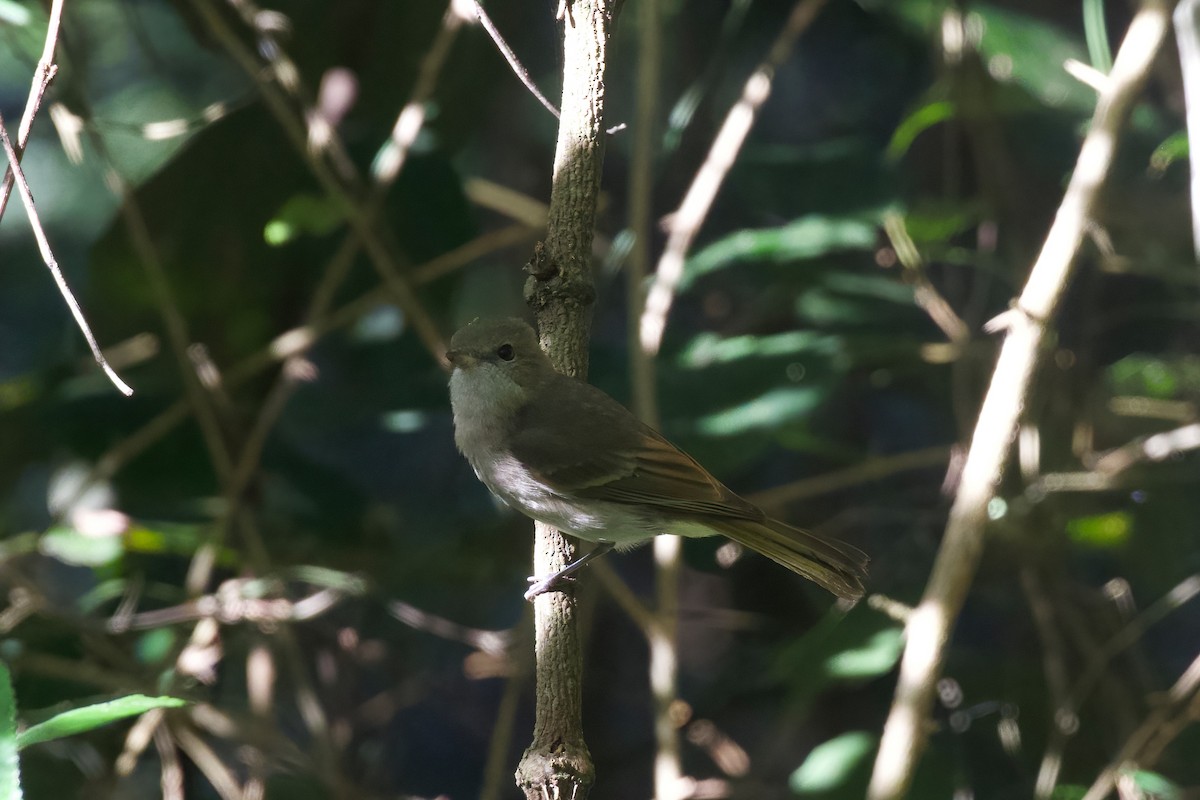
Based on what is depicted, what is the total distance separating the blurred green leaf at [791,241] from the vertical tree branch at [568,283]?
1.07m

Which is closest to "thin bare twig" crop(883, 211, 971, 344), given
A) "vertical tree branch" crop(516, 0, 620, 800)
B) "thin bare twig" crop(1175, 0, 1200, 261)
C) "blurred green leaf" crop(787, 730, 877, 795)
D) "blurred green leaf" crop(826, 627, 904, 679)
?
"blurred green leaf" crop(826, 627, 904, 679)

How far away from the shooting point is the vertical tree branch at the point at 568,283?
1817mm

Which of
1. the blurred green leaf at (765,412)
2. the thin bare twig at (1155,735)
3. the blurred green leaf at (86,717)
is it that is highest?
the blurred green leaf at (765,412)

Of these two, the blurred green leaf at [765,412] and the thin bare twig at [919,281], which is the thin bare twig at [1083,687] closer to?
the thin bare twig at [919,281]

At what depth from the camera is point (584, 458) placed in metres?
2.53

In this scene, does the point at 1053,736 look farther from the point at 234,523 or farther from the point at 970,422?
the point at 234,523

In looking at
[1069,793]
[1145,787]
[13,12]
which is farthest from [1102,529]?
[13,12]

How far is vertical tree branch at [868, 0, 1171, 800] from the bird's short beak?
1.11 metres

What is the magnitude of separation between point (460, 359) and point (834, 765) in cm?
143

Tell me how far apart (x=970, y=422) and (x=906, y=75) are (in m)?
1.27

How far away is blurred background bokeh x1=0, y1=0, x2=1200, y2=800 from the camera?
3115mm

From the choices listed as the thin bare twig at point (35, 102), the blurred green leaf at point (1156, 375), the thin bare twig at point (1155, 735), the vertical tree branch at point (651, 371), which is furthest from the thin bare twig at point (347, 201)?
the blurred green leaf at point (1156, 375)

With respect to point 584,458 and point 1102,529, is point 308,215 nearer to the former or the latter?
point 584,458

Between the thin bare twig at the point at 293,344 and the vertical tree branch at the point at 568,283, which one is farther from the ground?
the thin bare twig at the point at 293,344
